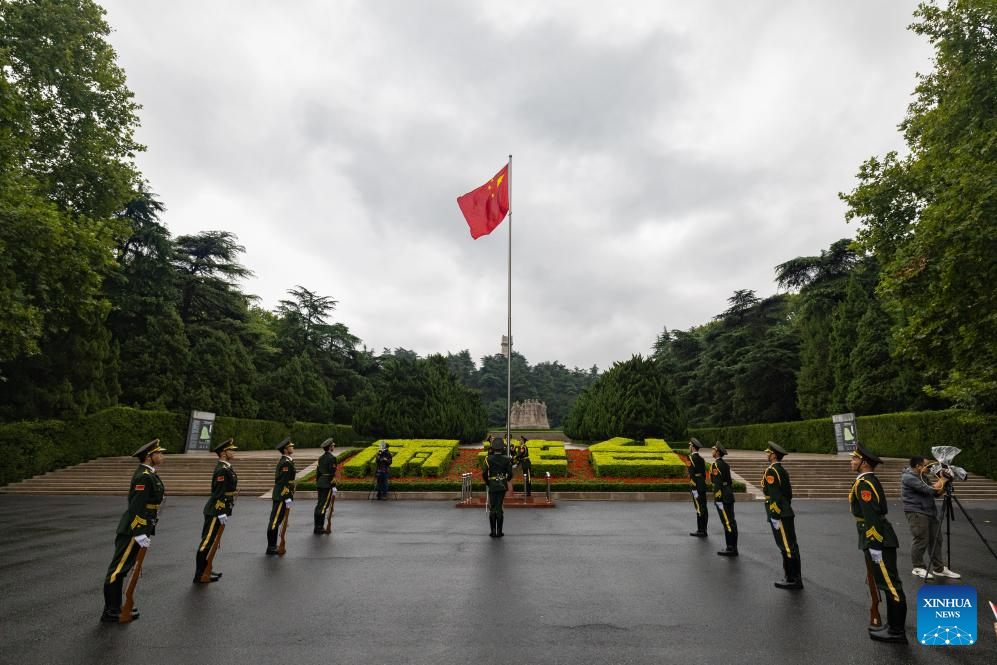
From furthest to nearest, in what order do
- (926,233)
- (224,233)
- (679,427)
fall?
1. (224,233)
2. (679,427)
3. (926,233)

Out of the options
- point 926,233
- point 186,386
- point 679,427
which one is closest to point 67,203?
point 186,386

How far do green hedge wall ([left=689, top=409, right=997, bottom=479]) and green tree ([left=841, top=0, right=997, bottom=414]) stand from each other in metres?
2.63

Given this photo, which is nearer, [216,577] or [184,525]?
[216,577]

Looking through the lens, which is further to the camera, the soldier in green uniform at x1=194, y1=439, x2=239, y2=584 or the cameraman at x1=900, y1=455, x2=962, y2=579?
the cameraman at x1=900, y1=455, x2=962, y2=579

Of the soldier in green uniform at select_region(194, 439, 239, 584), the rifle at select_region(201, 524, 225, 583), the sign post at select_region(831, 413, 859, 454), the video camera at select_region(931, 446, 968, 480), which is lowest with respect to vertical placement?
the rifle at select_region(201, 524, 225, 583)

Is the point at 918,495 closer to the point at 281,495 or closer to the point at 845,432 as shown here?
the point at 281,495

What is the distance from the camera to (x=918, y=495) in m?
8.65

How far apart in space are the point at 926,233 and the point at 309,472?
23.8 m

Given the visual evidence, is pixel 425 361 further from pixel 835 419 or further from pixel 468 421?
pixel 835 419

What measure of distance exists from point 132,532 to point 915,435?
30640 millimetres

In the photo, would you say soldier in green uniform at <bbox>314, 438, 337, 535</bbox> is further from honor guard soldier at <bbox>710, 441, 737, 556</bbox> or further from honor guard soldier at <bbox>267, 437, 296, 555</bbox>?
honor guard soldier at <bbox>710, 441, 737, 556</bbox>

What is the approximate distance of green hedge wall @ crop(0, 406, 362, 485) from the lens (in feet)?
72.0

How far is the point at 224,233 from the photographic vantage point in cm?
4400

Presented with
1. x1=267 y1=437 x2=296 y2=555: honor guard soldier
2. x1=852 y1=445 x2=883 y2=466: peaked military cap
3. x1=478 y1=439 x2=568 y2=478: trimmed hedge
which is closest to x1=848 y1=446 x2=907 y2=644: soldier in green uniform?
x1=852 y1=445 x2=883 y2=466: peaked military cap
